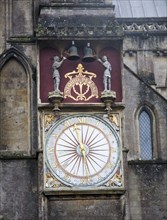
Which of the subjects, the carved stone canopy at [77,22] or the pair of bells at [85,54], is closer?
the pair of bells at [85,54]

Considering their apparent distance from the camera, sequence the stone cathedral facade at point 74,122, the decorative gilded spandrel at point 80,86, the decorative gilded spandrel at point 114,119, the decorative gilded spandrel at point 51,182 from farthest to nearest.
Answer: the decorative gilded spandrel at point 80,86 → the decorative gilded spandrel at point 114,119 → the stone cathedral facade at point 74,122 → the decorative gilded spandrel at point 51,182

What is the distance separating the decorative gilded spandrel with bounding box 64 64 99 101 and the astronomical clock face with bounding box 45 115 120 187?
64 cm

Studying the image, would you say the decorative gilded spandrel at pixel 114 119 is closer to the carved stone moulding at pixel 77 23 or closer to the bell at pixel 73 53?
the bell at pixel 73 53

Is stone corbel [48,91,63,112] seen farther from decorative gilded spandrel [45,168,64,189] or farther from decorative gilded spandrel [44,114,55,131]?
decorative gilded spandrel [45,168,64,189]

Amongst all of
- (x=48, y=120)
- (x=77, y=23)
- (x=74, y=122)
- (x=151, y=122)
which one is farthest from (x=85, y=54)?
(x=151, y=122)

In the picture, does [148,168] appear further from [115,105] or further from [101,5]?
[101,5]

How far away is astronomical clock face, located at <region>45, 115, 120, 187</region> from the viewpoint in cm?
2927

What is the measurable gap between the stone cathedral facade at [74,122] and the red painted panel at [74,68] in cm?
3

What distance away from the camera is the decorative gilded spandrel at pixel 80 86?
98.5 feet

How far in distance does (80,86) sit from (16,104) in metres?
2.06

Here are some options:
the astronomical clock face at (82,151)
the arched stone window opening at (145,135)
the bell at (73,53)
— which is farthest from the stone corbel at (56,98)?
the arched stone window opening at (145,135)

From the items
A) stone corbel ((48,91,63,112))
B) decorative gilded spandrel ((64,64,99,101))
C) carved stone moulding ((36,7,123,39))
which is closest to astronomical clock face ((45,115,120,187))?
stone corbel ((48,91,63,112))

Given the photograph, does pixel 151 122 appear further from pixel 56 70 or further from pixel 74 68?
pixel 56 70

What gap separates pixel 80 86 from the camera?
30.1 m
